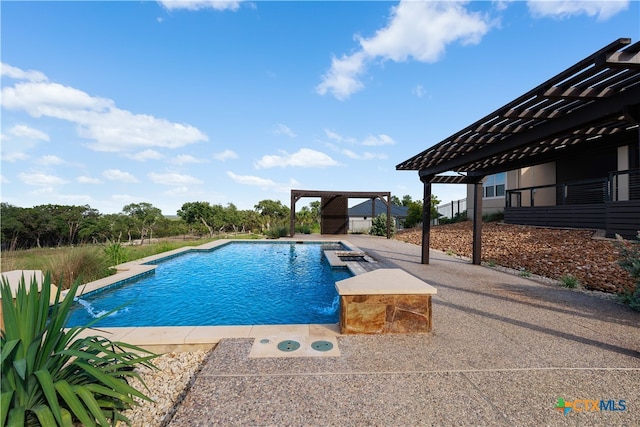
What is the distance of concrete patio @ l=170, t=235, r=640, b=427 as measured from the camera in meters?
2.18

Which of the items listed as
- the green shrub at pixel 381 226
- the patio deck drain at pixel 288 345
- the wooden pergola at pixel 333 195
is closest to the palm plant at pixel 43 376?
the patio deck drain at pixel 288 345

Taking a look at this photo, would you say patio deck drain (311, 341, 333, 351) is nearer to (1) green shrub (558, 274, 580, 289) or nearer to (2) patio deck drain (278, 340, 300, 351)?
(2) patio deck drain (278, 340, 300, 351)

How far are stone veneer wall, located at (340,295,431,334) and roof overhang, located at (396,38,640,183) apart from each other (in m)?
3.07

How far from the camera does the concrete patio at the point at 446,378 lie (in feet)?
7.16

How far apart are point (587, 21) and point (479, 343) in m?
8.26

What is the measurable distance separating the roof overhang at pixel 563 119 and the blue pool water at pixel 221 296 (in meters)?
4.09

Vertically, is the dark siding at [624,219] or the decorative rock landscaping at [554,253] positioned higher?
the dark siding at [624,219]

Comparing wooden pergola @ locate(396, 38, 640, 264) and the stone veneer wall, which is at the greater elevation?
wooden pergola @ locate(396, 38, 640, 264)

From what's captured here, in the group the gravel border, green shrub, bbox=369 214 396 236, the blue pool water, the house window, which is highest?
the house window

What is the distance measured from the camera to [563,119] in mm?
4328

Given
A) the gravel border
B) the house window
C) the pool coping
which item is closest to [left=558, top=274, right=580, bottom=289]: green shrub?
the pool coping

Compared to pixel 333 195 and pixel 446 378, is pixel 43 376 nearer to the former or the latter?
pixel 446 378

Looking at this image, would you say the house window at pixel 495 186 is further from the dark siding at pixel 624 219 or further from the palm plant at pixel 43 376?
the palm plant at pixel 43 376

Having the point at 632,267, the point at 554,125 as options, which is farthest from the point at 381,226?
the point at 554,125
